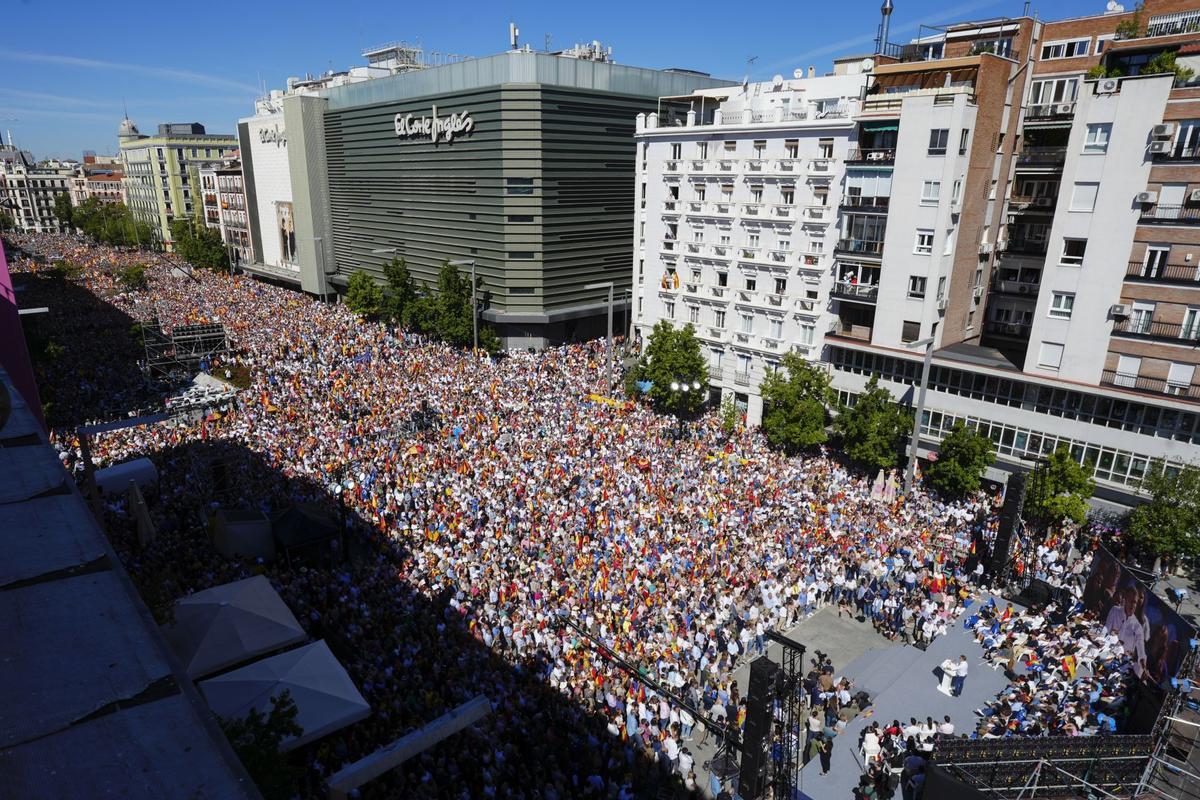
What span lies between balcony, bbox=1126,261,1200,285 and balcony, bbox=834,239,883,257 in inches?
354

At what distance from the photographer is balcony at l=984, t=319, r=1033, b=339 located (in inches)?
1287

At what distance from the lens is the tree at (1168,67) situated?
22938mm

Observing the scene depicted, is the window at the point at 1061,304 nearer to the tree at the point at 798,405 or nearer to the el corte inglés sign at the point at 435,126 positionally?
the tree at the point at 798,405

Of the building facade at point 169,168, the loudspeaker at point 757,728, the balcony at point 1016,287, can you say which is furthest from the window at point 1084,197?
the building facade at point 169,168

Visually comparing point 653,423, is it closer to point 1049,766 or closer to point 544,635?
point 544,635

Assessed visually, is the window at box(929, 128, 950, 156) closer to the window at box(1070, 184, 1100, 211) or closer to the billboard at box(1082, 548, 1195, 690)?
the window at box(1070, 184, 1100, 211)

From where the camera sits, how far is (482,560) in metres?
20.9

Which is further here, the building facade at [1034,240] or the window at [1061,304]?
the window at [1061,304]

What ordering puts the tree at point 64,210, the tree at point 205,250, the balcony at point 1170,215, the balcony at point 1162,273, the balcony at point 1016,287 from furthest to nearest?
the tree at point 64,210, the tree at point 205,250, the balcony at point 1016,287, the balcony at point 1162,273, the balcony at point 1170,215

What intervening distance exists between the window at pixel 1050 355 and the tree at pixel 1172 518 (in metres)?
5.68

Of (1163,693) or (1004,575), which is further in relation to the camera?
(1004,575)

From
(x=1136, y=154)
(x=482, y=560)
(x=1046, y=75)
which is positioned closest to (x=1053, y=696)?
(x=482, y=560)

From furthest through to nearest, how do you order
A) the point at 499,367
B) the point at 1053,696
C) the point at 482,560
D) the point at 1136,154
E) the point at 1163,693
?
the point at 499,367, the point at 1136,154, the point at 482,560, the point at 1053,696, the point at 1163,693

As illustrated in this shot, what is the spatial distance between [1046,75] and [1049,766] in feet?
103
